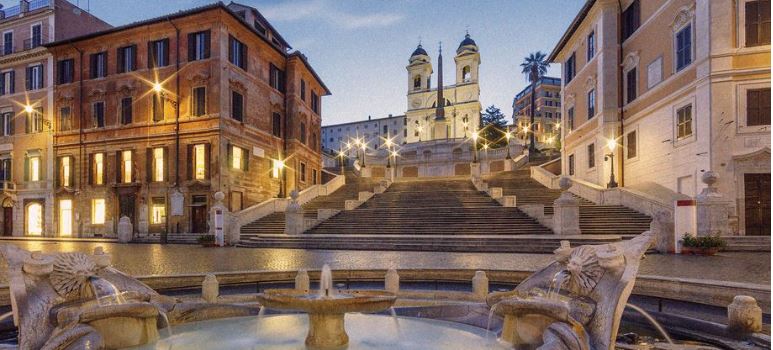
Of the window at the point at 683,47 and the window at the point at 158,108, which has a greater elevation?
the window at the point at 683,47

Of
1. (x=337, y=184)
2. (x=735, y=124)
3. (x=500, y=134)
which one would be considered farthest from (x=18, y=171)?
(x=500, y=134)

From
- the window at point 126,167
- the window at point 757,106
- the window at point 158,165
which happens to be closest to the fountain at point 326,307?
the window at point 757,106

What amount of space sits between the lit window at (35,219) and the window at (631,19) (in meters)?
41.0

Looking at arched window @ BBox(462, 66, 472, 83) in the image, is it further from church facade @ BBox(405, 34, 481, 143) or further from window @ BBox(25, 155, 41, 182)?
window @ BBox(25, 155, 41, 182)

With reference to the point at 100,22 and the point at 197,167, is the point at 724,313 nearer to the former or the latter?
the point at 197,167

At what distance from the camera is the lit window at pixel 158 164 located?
91.9 feet

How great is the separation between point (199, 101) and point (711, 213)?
87.3 ft

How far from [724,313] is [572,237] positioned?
32.9 feet

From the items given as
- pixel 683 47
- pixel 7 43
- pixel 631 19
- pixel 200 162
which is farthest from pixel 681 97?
pixel 7 43

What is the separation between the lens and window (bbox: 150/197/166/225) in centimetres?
2758

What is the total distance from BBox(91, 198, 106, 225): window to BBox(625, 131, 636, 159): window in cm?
3313

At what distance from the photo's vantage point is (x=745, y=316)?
5.03 meters

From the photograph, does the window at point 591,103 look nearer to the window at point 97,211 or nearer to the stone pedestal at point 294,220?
the stone pedestal at point 294,220

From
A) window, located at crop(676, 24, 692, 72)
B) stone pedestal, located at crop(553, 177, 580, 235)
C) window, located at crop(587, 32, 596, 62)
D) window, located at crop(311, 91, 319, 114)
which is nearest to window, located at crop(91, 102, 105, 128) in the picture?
window, located at crop(311, 91, 319, 114)
